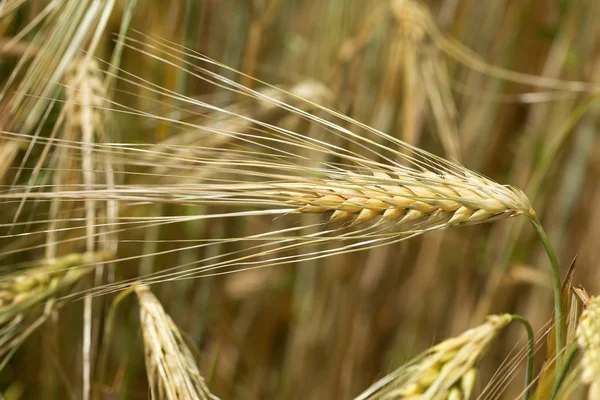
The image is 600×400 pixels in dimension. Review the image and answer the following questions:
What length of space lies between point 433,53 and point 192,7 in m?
0.42

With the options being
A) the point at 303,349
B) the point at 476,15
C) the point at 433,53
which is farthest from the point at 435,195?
the point at 476,15

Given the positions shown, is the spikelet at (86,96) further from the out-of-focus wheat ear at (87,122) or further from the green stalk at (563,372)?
the green stalk at (563,372)

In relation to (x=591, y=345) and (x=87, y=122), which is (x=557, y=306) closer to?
(x=591, y=345)

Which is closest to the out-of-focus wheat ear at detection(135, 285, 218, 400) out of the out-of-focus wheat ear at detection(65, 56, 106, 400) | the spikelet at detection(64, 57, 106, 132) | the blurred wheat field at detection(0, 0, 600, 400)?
the blurred wheat field at detection(0, 0, 600, 400)

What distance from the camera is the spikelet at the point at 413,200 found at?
1.26ft

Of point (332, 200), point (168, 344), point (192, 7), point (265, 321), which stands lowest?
point (265, 321)

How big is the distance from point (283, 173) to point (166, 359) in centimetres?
21

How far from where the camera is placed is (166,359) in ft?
1.55

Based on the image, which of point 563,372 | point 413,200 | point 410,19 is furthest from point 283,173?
point 410,19

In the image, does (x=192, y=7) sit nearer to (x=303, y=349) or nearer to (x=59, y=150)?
(x=59, y=150)

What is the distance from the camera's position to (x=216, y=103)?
950 mm

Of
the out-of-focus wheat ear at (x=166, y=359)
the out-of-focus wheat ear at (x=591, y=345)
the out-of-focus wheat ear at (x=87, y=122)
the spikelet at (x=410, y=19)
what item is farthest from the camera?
the spikelet at (x=410, y=19)

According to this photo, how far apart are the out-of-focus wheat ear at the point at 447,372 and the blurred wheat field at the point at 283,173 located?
0.16 meters

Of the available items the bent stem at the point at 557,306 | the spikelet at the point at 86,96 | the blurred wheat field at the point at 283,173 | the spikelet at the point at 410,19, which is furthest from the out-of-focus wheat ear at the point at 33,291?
the spikelet at the point at 410,19
